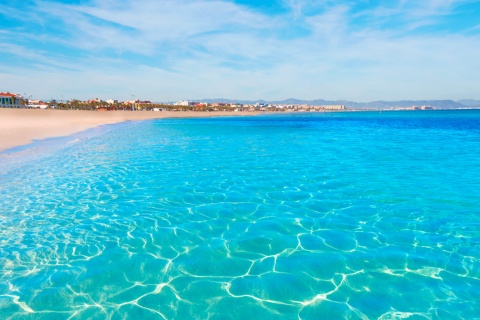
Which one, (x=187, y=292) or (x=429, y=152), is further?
(x=429, y=152)

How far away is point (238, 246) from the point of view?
9.34 metres

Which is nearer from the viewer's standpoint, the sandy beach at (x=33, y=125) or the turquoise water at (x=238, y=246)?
the turquoise water at (x=238, y=246)

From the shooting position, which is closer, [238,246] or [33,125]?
[238,246]

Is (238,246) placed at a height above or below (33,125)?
below

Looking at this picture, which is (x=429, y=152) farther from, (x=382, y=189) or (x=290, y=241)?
(x=290, y=241)

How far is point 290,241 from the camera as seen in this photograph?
31.8ft

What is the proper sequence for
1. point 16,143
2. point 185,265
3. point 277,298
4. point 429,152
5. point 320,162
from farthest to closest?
1. point 16,143
2. point 429,152
3. point 320,162
4. point 185,265
5. point 277,298

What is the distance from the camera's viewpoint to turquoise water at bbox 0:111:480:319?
22.2ft

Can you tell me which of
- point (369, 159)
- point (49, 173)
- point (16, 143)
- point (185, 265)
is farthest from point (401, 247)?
point (16, 143)

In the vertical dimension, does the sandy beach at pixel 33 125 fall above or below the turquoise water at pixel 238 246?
above

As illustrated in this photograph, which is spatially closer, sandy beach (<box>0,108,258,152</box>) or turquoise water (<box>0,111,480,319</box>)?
turquoise water (<box>0,111,480,319</box>)

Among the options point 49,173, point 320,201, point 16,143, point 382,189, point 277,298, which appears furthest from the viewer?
point 16,143

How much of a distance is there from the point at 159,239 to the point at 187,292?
304 centimetres

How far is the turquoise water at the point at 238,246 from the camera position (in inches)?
267
